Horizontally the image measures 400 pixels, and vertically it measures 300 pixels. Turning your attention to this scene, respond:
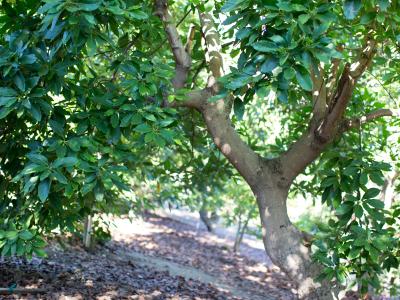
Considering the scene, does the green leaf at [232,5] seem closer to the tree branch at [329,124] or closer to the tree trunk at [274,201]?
the tree branch at [329,124]

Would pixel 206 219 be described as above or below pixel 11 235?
above

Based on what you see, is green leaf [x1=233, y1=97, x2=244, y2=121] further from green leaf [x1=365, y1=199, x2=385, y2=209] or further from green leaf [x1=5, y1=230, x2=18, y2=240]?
green leaf [x1=5, y1=230, x2=18, y2=240]

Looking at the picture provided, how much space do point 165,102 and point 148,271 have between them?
4170 mm

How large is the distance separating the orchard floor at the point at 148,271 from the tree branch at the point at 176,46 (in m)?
2.17

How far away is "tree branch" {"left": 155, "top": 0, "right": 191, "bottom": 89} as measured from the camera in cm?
419

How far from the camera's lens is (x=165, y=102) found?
3.94m

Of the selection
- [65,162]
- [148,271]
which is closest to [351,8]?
[65,162]

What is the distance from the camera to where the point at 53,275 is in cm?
530

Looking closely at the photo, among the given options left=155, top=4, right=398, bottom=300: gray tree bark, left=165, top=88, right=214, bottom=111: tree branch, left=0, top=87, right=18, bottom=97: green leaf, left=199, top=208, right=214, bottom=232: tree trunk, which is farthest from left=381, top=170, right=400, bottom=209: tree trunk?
left=199, top=208, right=214, bottom=232: tree trunk

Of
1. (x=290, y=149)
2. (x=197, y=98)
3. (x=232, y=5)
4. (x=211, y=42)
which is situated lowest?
(x=290, y=149)

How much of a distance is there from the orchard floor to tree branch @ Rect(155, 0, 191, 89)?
2165mm

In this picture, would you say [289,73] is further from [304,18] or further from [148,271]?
[148,271]

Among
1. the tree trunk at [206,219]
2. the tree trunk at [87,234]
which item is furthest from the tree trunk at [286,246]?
the tree trunk at [206,219]

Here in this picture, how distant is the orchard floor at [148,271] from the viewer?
5051mm
